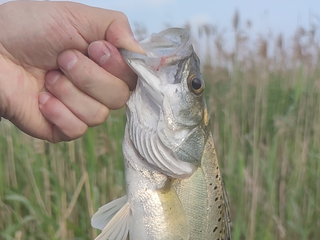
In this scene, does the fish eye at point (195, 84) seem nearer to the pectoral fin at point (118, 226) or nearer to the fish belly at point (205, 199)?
the fish belly at point (205, 199)

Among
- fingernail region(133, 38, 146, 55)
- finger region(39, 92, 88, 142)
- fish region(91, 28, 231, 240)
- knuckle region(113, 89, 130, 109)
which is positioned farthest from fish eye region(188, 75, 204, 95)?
finger region(39, 92, 88, 142)

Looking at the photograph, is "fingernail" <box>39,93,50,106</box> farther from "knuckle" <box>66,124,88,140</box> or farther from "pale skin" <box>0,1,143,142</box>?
"knuckle" <box>66,124,88,140</box>

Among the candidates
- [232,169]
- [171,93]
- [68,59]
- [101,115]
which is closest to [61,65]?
[68,59]

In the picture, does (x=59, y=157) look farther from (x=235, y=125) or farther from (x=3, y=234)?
(x=235, y=125)

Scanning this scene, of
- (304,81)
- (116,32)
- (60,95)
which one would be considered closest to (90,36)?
(116,32)

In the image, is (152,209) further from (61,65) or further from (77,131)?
(61,65)

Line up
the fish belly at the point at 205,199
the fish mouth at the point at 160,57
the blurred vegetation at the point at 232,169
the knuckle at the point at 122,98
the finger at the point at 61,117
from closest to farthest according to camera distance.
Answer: the fish mouth at the point at 160,57, the fish belly at the point at 205,199, the knuckle at the point at 122,98, the finger at the point at 61,117, the blurred vegetation at the point at 232,169

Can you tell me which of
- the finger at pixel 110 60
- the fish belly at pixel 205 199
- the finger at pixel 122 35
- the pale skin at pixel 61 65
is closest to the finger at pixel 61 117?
the pale skin at pixel 61 65
